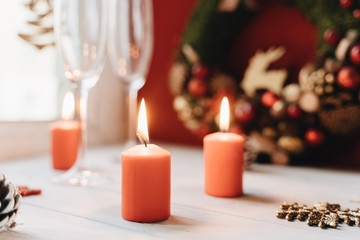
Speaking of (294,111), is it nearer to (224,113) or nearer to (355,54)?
(355,54)

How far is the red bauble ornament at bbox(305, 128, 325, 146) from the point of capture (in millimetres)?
966

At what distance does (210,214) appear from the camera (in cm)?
57

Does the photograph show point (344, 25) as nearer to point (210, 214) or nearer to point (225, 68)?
point (225, 68)

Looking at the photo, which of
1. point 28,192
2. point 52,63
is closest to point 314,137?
point 28,192

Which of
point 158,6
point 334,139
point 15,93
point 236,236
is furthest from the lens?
point 158,6

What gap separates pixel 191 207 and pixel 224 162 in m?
0.10

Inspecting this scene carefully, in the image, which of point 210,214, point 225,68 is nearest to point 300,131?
point 225,68

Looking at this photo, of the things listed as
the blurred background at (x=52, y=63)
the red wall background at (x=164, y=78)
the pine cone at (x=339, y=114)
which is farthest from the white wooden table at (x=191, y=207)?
the red wall background at (x=164, y=78)

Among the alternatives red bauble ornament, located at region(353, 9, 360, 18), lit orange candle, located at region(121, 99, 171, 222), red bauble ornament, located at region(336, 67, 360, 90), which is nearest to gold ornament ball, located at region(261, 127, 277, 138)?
red bauble ornament, located at region(336, 67, 360, 90)

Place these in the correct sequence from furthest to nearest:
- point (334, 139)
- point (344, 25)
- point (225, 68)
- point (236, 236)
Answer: point (225, 68), point (334, 139), point (344, 25), point (236, 236)

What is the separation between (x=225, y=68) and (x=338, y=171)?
50 cm

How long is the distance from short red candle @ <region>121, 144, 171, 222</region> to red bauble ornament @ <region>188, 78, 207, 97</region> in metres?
0.64

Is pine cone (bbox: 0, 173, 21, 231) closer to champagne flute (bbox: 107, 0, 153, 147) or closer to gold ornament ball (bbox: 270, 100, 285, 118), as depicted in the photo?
champagne flute (bbox: 107, 0, 153, 147)

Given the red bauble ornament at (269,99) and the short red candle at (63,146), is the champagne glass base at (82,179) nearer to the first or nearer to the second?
→ the short red candle at (63,146)
